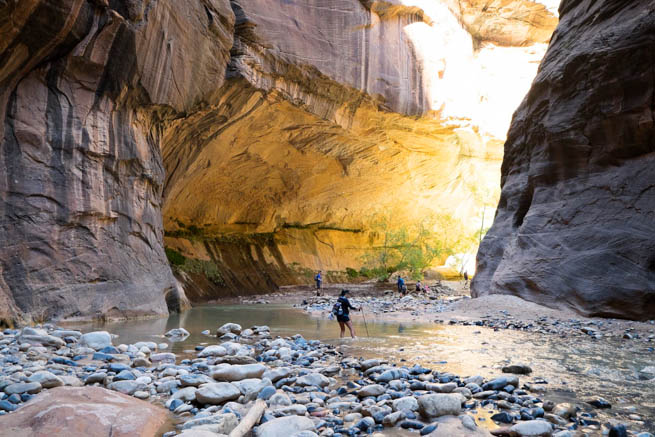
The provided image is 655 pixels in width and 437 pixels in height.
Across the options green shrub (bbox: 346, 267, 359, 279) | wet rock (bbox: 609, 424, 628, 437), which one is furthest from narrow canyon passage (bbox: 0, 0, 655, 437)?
green shrub (bbox: 346, 267, 359, 279)

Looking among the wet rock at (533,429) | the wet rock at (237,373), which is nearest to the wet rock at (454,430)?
the wet rock at (533,429)

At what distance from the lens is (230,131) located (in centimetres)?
1845

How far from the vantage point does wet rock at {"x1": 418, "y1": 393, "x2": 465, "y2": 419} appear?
363 centimetres

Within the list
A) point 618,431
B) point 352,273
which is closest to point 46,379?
point 618,431

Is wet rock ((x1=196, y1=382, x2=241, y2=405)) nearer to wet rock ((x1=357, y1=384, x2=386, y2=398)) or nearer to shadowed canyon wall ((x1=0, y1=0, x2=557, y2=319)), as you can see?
wet rock ((x1=357, y1=384, x2=386, y2=398))

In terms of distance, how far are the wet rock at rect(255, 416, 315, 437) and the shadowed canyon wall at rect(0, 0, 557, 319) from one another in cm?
766

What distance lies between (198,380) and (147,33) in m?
10.7

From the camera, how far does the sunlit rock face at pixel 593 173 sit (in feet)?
33.0

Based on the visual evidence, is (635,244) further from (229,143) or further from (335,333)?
(229,143)

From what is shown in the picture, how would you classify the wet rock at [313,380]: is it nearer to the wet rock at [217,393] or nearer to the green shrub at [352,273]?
the wet rock at [217,393]

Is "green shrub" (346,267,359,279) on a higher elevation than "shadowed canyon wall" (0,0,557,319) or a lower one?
lower

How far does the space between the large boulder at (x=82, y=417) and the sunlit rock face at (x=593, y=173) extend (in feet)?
32.3

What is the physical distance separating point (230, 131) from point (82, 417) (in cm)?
1638

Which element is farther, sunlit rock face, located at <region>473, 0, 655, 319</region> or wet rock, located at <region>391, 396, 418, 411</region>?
sunlit rock face, located at <region>473, 0, 655, 319</region>
